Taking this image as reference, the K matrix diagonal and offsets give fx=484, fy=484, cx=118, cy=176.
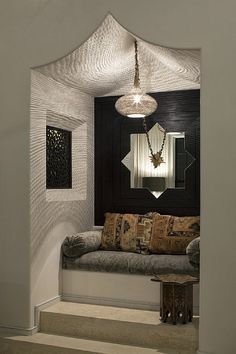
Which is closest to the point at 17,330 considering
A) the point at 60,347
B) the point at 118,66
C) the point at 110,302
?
the point at 60,347

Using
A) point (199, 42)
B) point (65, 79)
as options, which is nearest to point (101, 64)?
point (65, 79)

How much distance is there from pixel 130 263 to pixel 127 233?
0.59 m

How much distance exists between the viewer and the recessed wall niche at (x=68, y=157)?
509 cm

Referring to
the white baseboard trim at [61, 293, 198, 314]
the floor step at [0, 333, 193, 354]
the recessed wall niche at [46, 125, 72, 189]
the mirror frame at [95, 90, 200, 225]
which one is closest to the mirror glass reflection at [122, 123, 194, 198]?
the mirror frame at [95, 90, 200, 225]

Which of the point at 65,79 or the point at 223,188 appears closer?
the point at 223,188

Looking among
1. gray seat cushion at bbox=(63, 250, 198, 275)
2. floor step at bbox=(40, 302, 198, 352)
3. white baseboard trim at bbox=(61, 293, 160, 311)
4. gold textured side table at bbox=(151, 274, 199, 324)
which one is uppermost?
gray seat cushion at bbox=(63, 250, 198, 275)

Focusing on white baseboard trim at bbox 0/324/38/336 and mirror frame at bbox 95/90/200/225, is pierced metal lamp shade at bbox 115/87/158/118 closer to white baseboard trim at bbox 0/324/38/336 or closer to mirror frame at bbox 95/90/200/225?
mirror frame at bbox 95/90/200/225

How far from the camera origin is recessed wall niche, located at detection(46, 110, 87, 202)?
509 centimetres

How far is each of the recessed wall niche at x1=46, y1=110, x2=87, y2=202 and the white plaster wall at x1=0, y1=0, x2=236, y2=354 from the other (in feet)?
1.61

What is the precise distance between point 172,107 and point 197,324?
8.37 feet

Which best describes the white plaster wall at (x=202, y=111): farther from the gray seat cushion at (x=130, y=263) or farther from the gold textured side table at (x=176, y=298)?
the gray seat cushion at (x=130, y=263)

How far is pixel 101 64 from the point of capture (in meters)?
4.82

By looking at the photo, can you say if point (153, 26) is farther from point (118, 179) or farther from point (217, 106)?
point (118, 179)

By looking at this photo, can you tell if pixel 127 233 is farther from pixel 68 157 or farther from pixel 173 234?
pixel 68 157
